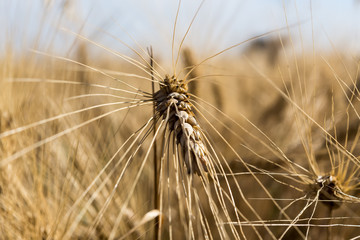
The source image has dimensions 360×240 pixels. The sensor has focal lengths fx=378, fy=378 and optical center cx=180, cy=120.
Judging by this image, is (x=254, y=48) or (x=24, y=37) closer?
(x=24, y=37)

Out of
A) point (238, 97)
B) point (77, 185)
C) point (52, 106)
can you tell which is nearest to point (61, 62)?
point (52, 106)

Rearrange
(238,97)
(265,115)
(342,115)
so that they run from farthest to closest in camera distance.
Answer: (238,97) → (265,115) → (342,115)

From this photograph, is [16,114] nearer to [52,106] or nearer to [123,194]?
[52,106]

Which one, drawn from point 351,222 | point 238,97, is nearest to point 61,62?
point 351,222

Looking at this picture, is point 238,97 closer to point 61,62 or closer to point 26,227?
point 61,62

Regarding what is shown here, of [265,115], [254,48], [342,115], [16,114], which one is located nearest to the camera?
[16,114]

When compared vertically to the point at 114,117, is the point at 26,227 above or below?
below

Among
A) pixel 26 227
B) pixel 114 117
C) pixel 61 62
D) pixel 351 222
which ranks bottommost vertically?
pixel 351 222
